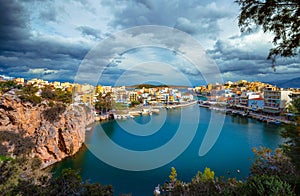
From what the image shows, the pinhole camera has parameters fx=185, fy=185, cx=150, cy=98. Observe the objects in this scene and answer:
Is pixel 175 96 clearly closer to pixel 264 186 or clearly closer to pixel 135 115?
pixel 135 115

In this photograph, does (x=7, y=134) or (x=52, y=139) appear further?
(x=52, y=139)

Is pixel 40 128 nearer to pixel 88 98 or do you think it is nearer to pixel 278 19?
pixel 278 19

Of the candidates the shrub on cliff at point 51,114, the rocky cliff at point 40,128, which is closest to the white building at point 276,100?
the rocky cliff at point 40,128

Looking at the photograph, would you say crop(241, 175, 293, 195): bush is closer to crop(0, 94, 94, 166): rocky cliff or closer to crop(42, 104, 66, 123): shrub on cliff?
crop(0, 94, 94, 166): rocky cliff

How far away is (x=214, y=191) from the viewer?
2145mm

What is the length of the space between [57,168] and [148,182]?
3.83m

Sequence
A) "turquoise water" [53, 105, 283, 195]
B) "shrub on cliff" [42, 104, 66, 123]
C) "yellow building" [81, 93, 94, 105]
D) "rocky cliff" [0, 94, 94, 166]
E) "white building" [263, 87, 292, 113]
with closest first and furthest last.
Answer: "turquoise water" [53, 105, 283, 195], "rocky cliff" [0, 94, 94, 166], "shrub on cliff" [42, 104, 66, 123], "white building" [263, 87, 292, 113], "yellow building" [81, 93, 94, 105]

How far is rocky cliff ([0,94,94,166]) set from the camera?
7223 mm

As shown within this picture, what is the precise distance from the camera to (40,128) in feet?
25.8

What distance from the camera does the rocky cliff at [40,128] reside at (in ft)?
23.7

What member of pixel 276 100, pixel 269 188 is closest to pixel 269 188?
pixel 269 188

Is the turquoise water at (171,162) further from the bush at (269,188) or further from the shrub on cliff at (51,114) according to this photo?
the bush at (269,188)

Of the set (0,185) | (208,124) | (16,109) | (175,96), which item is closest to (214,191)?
(0,185)

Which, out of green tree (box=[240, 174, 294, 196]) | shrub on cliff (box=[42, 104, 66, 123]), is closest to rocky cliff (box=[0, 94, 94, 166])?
shrub on cliff (box=[42, 104, 66, 123])
